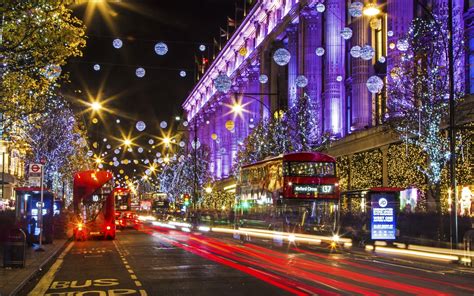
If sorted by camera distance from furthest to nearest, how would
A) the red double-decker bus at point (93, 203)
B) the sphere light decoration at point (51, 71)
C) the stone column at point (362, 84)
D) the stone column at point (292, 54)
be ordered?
1. the stone column at point (292, 54)
2. the stone column at point (362, 84)
3. the red double-decker bus at point (93, 203)
4. the sphere light decoration at point (51, 71)

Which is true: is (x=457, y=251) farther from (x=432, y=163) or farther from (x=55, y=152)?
(x=55, y=152)

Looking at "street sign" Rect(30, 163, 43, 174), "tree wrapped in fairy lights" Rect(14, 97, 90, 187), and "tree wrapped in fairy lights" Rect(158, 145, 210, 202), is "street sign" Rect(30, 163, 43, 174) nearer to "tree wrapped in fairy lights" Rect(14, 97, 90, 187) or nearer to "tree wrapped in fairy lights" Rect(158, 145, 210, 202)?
"tree wrapped in fairy lights" Rect(14, 97, 90, 187)

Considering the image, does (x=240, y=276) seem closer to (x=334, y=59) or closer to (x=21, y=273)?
(x=21, y=273)

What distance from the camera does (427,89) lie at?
2992 cm

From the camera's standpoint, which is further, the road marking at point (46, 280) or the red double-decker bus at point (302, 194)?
the red double-decker bus at point (302, 194)

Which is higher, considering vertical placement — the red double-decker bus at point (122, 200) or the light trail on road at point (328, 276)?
the red double-decker bus at point (122, 200)

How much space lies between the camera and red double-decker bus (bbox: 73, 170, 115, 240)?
35625 mm

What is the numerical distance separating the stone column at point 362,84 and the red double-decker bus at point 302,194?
20.6 m

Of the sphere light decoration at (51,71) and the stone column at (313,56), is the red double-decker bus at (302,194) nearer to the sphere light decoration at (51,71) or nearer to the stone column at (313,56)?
the sphere light decoration at (51,71)

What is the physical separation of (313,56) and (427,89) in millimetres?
30065

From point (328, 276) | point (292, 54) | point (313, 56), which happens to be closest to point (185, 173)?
point (292, 54)

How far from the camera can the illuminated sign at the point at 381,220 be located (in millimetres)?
28328

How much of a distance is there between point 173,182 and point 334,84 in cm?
5987

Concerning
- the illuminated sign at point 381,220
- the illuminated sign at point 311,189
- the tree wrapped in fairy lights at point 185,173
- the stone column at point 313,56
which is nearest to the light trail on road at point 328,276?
the illuminated sign at point 311,189
